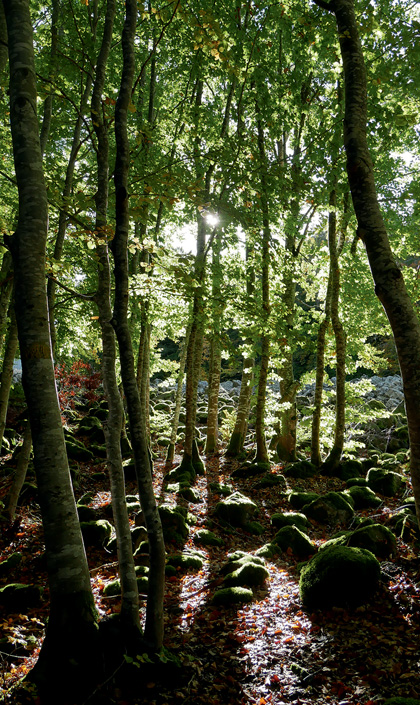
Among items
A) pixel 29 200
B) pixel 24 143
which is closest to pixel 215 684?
pixel 29 200

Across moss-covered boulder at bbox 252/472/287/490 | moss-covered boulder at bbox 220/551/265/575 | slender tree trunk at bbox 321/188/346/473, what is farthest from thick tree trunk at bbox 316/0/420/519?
moss-covered boulder at bbox 252/472/287/490

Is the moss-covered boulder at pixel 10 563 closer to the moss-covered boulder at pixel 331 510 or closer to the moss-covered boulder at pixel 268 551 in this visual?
the moss-covered boulder at pixel 268 551

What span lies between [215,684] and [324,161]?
18.6ft

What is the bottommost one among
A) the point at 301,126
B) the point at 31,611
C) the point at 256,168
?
the point at 31,611

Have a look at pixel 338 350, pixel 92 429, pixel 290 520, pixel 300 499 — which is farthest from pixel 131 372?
pixel 92 429

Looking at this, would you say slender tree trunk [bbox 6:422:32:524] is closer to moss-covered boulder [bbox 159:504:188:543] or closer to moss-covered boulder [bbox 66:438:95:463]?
moss-covered boulder [bbox 159:504:188:543]

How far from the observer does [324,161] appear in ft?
14.6

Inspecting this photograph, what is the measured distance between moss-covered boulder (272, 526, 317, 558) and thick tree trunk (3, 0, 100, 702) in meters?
4.77

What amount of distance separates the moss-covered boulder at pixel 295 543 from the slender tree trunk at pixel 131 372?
13.1 ft

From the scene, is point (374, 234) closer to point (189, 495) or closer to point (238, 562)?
point (238, 562)

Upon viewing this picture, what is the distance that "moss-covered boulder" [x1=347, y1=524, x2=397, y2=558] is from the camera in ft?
17.8

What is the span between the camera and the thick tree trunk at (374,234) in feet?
9.88

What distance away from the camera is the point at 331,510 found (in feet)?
26.8

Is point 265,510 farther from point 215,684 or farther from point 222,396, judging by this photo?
→ point 222,396
